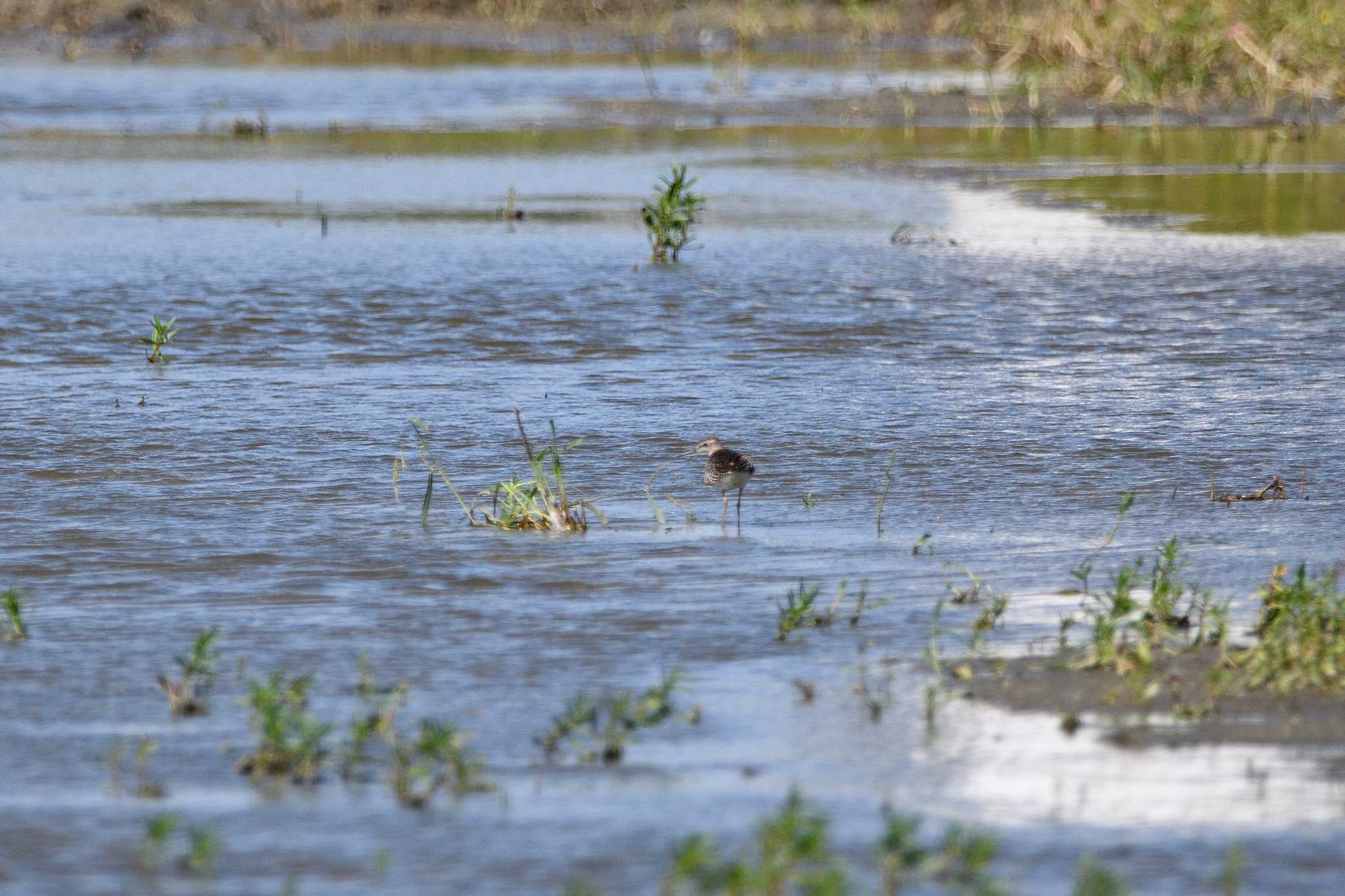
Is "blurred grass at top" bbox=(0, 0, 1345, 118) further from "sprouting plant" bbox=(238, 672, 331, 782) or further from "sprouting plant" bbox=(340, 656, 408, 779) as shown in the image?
"sprouting plant" bbox=(238, 672, 331, 782)

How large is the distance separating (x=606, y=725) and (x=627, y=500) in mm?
2336

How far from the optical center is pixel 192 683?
197 inches

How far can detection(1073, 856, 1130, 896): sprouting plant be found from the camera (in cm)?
354

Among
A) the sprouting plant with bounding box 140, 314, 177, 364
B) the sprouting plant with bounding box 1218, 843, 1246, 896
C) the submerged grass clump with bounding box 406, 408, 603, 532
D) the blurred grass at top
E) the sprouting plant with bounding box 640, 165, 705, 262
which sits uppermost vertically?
the blurred grass at top

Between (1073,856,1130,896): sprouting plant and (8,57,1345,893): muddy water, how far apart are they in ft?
0.24

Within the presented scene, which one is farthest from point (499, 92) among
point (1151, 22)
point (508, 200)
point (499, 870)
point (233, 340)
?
point (499, 870)

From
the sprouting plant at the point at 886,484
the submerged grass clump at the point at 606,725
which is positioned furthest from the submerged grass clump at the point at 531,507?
the submerged grass clump at the point at 606,725

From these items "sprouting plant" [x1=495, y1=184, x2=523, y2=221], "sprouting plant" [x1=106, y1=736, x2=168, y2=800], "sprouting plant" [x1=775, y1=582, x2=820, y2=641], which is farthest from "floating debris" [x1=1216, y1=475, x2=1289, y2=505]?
"sprouting plant" [x1=495, y1=184, x2=523, y2=221]

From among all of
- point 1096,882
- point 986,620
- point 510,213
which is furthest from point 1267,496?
point 510,213

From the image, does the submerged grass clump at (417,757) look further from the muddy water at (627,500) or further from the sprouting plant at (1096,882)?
the sprouting plant at (1096,882)

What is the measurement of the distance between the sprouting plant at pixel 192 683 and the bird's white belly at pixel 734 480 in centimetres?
213

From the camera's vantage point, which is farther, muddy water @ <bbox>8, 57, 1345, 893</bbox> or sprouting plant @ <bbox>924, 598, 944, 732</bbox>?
sprouting plant @ <bbox>924, 598, 944, 732</bbox>

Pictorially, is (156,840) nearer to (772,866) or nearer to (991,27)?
(772,866)

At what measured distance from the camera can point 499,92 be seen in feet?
78.4
